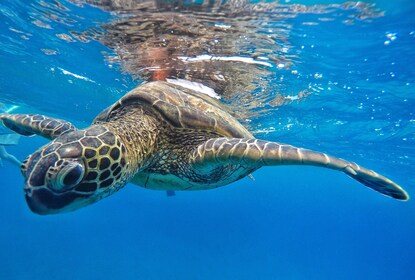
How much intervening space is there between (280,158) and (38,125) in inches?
153

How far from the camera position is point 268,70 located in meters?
7.94

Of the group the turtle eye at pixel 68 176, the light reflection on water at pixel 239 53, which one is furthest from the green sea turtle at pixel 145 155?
the light reflection on water at pixel 239 53

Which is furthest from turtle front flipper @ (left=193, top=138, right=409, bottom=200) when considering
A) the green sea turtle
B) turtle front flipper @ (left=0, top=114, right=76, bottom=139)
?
turtle front flipper @ (left=0, top=114, right=76, bottom=139)

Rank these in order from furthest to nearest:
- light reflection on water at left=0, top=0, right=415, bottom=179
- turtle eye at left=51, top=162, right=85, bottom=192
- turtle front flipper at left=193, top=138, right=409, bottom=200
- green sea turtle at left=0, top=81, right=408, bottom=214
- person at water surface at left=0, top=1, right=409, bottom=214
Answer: light reflection on water at left=0, top=0, right=415, bottom=179, turtle front flipper at left=193, top=138, right=409, bottom=200, person at water surface at left=0, top=1, right=409, bottom=214, green sea turtle at left=0, top=81, right=408, bottom=214, turtle eye at left=51, top=162, right=85, bottom=192

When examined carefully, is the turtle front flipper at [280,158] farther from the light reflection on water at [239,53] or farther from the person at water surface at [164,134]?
the light reflection on water at [239,53]

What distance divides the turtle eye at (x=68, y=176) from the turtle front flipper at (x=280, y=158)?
1551 mm

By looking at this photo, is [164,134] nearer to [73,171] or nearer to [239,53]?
[73,171]

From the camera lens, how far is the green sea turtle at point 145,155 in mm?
2526

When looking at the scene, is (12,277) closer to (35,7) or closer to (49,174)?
(35,7)

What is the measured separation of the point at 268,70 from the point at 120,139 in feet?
19.2

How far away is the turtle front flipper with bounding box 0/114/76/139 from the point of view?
4375mm

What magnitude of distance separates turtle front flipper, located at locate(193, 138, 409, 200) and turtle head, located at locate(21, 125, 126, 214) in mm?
1136

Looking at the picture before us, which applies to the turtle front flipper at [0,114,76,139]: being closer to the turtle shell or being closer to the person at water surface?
the person at water surface

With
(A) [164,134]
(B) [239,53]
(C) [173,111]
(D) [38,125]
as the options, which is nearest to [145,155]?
(A) [164,134]
